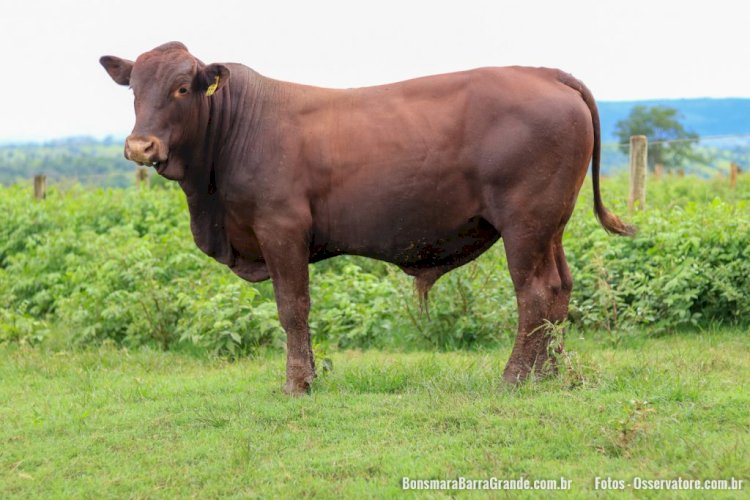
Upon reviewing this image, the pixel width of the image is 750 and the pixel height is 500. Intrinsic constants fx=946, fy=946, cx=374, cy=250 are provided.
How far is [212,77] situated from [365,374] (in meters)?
2.43

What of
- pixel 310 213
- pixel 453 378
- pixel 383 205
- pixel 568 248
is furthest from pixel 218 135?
pixel 568 248

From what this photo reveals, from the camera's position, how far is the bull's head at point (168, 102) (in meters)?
6.33

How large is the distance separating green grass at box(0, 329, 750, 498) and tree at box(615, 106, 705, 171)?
23.5 meters

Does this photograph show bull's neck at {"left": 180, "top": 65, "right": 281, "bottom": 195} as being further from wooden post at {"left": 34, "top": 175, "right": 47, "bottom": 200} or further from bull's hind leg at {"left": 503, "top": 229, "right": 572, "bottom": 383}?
wooden post at {"left": 34, "top": 175, "right": 47, "bottom": 200}

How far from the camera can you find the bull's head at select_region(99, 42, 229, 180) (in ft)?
20.8

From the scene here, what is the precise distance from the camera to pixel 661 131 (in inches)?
1208

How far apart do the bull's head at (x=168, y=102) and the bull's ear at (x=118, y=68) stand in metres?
0.16

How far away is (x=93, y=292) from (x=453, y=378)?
479cm

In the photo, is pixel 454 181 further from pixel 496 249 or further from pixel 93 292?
pixel 93 292

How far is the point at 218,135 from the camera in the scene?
688 cm

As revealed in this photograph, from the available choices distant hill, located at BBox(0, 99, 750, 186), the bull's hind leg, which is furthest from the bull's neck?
distant hill, located at BBox(0, 99, 750, 186)

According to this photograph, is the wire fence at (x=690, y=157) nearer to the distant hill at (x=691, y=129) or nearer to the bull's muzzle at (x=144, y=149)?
the distant hill at (x=691, y=129)

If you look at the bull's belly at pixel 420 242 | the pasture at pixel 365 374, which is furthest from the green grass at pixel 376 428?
the bull's belly at pixel 420 242

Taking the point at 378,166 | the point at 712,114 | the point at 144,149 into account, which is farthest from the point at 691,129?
the point at 144,149
